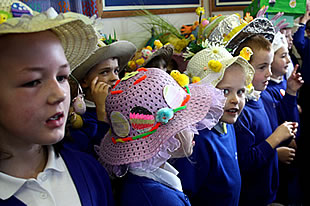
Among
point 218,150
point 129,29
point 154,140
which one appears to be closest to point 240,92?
point 218,150

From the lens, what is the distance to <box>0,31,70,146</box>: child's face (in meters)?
0.63

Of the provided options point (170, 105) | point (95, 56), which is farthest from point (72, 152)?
point (95, 56)

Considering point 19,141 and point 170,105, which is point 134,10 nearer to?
point 170,105

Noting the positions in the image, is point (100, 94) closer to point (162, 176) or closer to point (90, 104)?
point (90, 104)

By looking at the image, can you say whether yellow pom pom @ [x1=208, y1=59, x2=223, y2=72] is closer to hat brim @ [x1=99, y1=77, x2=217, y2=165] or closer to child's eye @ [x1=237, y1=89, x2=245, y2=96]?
child's eye @ [x1=237, y1=89, x2=245, y2=96]

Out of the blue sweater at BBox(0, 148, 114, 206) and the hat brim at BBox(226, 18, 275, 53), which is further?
the hat brim at BBox(226, 18, 275, 53)

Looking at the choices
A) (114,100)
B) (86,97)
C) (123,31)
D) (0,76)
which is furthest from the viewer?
(123,31)

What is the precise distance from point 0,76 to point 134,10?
2206 mm

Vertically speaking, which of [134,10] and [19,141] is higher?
[134,10]

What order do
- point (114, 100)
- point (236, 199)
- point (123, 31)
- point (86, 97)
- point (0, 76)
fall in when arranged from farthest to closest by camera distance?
1. point (123, 31)
2. point (86, 97)
3. point (236, 199)
4. point (114, 100)
5. point (0, 76)

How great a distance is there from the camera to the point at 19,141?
28.7 inches

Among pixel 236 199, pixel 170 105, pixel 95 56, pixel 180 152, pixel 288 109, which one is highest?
pixel 95 56

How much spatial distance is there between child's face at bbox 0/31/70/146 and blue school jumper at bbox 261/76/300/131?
1716mm

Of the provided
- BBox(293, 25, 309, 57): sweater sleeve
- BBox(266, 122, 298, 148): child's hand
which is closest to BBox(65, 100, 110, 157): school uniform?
BBox(266, 122, 298, 148): child's hand
